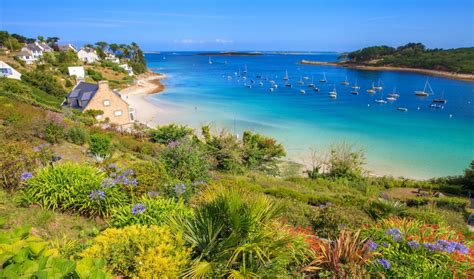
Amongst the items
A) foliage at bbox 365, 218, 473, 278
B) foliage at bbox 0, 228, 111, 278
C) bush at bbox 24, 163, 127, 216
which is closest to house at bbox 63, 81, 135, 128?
bush at bbox 24, 163, 127, 216

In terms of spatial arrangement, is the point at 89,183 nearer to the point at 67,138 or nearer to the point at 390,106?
the point at 67,138

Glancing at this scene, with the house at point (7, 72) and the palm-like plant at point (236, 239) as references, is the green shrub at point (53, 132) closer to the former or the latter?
the palm-like plant at point (236, 239)

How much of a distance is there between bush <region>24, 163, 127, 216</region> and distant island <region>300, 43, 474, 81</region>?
12818cm

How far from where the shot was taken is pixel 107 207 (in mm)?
7031

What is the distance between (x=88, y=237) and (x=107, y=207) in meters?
1.03

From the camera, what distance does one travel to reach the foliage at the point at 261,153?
79.9 feet

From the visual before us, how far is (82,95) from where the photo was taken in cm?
3547

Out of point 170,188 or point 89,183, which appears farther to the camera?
point 170,188

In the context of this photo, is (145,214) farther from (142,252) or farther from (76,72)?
(76,72)

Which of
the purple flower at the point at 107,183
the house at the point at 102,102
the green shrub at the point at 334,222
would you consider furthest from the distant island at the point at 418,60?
the purple flower at the point at 107,183

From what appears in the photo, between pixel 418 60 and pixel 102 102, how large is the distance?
490 ft

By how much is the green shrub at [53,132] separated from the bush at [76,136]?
0.70 m

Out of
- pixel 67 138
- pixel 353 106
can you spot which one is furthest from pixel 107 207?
pixel 353 106

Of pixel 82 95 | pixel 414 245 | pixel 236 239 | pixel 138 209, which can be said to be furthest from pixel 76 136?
pixel 82 95
